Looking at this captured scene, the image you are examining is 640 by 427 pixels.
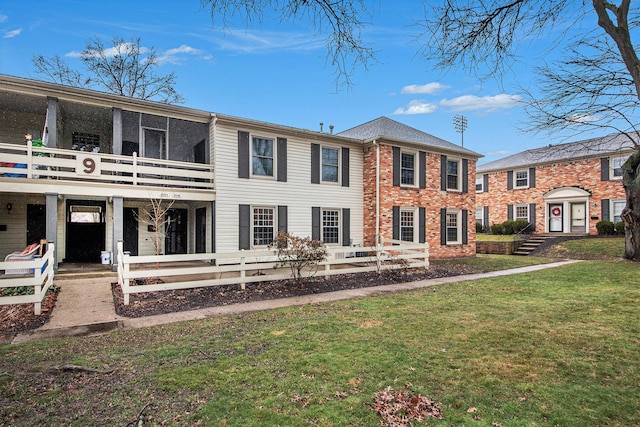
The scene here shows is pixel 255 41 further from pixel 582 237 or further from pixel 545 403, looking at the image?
pixel 582 237

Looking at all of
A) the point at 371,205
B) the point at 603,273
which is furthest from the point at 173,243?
the point at 603,273

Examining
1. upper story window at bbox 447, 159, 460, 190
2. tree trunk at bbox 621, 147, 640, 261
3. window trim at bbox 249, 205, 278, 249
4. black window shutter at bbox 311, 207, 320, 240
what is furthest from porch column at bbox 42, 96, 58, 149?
tree trunk at bbox 621, 147, 640, 261

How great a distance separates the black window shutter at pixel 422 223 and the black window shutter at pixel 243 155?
8.00 metres

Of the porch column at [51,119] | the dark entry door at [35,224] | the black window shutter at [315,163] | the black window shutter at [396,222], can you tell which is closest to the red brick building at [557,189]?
the black window shutter at [396,222]

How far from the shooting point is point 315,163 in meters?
13.8

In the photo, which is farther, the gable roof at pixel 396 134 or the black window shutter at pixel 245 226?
the gable roof at pixel 396 134

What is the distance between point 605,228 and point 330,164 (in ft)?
56.3

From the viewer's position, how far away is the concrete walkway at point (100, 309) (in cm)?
565

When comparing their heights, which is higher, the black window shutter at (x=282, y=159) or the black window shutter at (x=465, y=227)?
the black window shutter at (x=282, y=159)

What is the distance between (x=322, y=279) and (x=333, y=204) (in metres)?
4.80

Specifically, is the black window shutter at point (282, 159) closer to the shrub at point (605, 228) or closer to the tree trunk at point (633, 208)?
the tree trunk at point (633, 208)

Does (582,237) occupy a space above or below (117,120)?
below

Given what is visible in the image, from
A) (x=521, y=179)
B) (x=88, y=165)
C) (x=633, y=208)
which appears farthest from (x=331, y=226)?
(x=521, y=179)

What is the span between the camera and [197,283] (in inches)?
326
